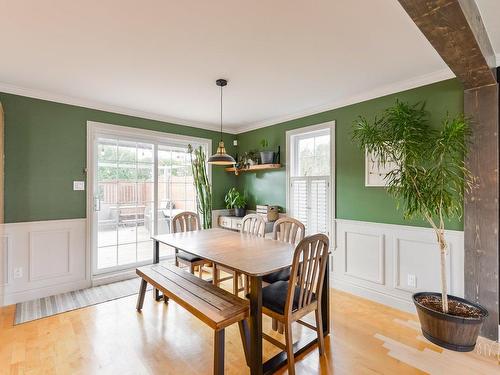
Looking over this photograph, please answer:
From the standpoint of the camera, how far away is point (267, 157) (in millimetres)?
4191

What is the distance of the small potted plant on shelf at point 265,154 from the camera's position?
415cm

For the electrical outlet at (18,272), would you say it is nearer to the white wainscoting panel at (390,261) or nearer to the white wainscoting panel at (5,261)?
the white wainscoting panel at (5,261)

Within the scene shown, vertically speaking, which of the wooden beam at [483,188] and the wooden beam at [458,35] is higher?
the wooden beam at [458,35]

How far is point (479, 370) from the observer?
1854 mm

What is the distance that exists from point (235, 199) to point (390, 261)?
2549mm

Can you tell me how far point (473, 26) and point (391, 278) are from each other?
2424mm

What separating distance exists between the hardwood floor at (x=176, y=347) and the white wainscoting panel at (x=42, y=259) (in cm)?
32

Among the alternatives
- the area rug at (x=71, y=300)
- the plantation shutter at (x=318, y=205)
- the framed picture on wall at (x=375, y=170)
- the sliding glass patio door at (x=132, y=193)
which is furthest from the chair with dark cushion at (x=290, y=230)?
the sliding glass patio door at (x=132, y=193)

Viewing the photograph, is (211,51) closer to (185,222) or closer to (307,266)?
(307,266)

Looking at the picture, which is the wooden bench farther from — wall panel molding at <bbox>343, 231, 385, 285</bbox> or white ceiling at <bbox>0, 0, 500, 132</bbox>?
white ceiling at <bbox>0, 0, 500, 132</bbox>

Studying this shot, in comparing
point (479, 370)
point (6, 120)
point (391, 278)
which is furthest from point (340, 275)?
point (6, 120)

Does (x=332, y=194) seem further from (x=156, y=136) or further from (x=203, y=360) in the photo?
(x=156, y=136)

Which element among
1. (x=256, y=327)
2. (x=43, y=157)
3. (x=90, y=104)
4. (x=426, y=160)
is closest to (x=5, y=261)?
(x=43, y=157)

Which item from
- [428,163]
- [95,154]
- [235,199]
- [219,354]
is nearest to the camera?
[219,354]
